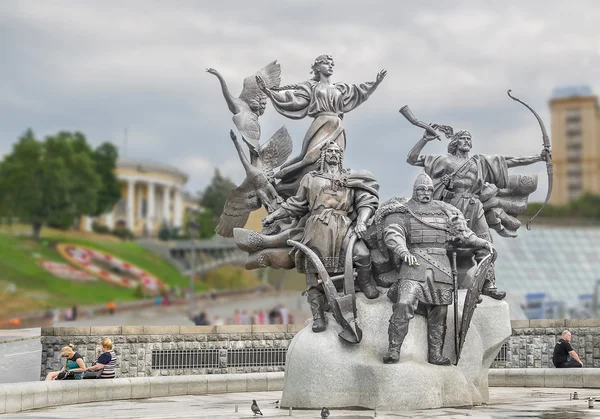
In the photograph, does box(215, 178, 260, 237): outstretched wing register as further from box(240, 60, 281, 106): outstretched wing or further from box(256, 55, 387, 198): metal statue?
box(240, 60, 281, 106): outstretched wing

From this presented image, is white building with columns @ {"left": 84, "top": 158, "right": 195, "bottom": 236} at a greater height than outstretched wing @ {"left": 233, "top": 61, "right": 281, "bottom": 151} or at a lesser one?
greater

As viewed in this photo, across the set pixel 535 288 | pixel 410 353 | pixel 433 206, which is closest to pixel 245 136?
pixel 433 206

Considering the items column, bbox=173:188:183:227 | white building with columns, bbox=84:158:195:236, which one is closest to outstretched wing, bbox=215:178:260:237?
white building with columns, bbox=84:158:195:236

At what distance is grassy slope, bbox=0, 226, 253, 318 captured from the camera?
218ft

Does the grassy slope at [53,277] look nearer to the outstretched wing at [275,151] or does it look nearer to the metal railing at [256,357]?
the metal railing at [256,357]

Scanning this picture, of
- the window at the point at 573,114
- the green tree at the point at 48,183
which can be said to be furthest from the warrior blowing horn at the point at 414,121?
the window at the point at 573,114

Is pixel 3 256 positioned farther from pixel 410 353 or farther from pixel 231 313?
pixel 410 353

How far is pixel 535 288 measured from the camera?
2724 inches

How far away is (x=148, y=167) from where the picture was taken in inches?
4774

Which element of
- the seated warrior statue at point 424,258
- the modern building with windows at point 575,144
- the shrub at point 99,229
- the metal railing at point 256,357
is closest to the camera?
the seated warrior statue at point 424,258

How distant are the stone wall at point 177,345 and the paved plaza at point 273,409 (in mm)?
3594

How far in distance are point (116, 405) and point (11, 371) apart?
230 inches

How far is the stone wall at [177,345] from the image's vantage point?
17.5 meters

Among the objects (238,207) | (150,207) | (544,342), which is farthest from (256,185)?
(150,207)
